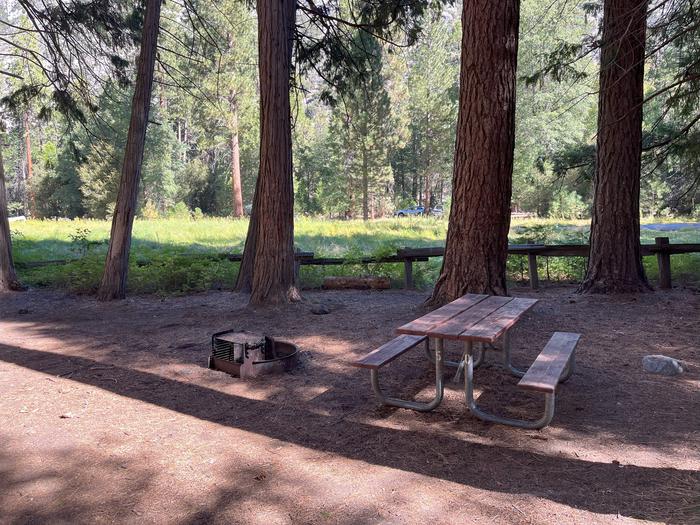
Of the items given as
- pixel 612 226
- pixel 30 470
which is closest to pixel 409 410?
pixel 30 470

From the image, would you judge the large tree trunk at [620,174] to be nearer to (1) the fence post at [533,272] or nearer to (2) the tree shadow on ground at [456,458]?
(1) the fence post at [533,272]

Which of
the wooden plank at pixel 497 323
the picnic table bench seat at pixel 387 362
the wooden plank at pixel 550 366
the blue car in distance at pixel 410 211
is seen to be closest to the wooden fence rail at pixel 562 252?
the wooden plank at pixel 497 323

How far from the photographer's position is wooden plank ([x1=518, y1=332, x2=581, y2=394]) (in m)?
3.12

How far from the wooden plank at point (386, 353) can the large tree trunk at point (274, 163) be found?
3.38 m

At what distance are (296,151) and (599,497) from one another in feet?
158

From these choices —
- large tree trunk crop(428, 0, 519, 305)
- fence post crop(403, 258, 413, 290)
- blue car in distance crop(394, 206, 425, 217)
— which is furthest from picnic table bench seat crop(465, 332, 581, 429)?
blue car in distance crop(394, 206, 425, 217)

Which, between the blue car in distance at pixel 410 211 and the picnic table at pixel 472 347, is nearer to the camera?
the picnic table at pixel 472 347

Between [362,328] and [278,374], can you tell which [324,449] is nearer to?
[278,374]

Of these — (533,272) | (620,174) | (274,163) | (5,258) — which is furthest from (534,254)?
(5,258)

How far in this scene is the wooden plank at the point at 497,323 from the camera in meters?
3.32

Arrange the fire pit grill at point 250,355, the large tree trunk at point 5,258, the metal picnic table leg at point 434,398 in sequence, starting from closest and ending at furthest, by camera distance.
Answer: the metal picnic table leg at point 434,398 < the fire pit grill at point 250,355 < the large tree trunk at point 5,258

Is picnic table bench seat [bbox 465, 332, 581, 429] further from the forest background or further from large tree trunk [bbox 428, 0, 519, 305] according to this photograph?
the forest background

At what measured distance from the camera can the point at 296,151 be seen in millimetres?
49406

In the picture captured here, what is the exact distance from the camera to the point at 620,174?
782 cm
